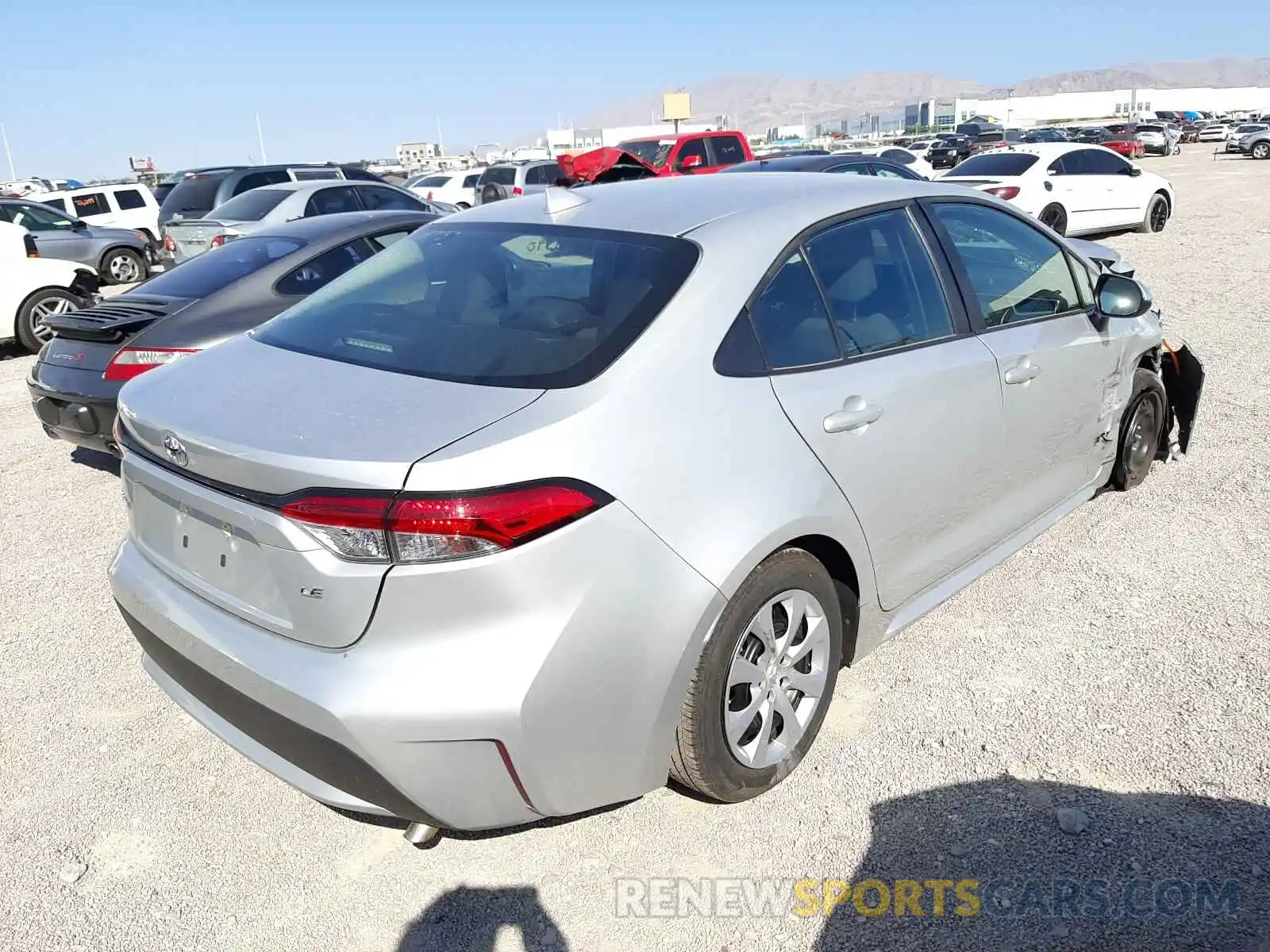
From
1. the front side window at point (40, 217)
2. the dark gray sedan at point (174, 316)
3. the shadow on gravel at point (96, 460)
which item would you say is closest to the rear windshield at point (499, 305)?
the dark gray sedan at point (174, 316)

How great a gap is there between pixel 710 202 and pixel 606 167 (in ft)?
40.1

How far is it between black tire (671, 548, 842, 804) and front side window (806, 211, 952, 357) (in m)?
0.71

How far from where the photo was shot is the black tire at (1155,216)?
50.4 ft

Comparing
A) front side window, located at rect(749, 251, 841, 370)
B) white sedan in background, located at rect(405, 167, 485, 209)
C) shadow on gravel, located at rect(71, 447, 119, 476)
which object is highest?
front side window, located at rect(749, 251, 841, 370)

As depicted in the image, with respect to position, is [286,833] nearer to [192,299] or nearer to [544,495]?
[544,495]

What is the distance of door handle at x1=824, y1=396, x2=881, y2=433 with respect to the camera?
8.90ft

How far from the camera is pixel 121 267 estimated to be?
15492 millimetres

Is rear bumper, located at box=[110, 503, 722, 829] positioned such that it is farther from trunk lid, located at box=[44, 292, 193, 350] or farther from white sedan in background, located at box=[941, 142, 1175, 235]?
white sedan in background, located at box=[941, 142, 1175, 235]

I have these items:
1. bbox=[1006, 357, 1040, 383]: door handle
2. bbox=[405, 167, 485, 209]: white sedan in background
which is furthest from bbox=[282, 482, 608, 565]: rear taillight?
bbox=[405, 167, 485, 209]: white sedan in background

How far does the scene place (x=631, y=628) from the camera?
2.24 metres

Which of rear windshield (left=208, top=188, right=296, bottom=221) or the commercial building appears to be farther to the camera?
the commercial building

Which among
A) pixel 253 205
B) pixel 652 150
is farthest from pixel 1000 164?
pixel 253 205

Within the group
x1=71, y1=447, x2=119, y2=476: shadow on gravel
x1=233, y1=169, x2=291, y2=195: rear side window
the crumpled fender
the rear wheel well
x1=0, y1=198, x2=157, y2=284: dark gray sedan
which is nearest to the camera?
the rear wheel well

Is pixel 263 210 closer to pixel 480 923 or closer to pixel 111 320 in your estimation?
pixel 111 320
